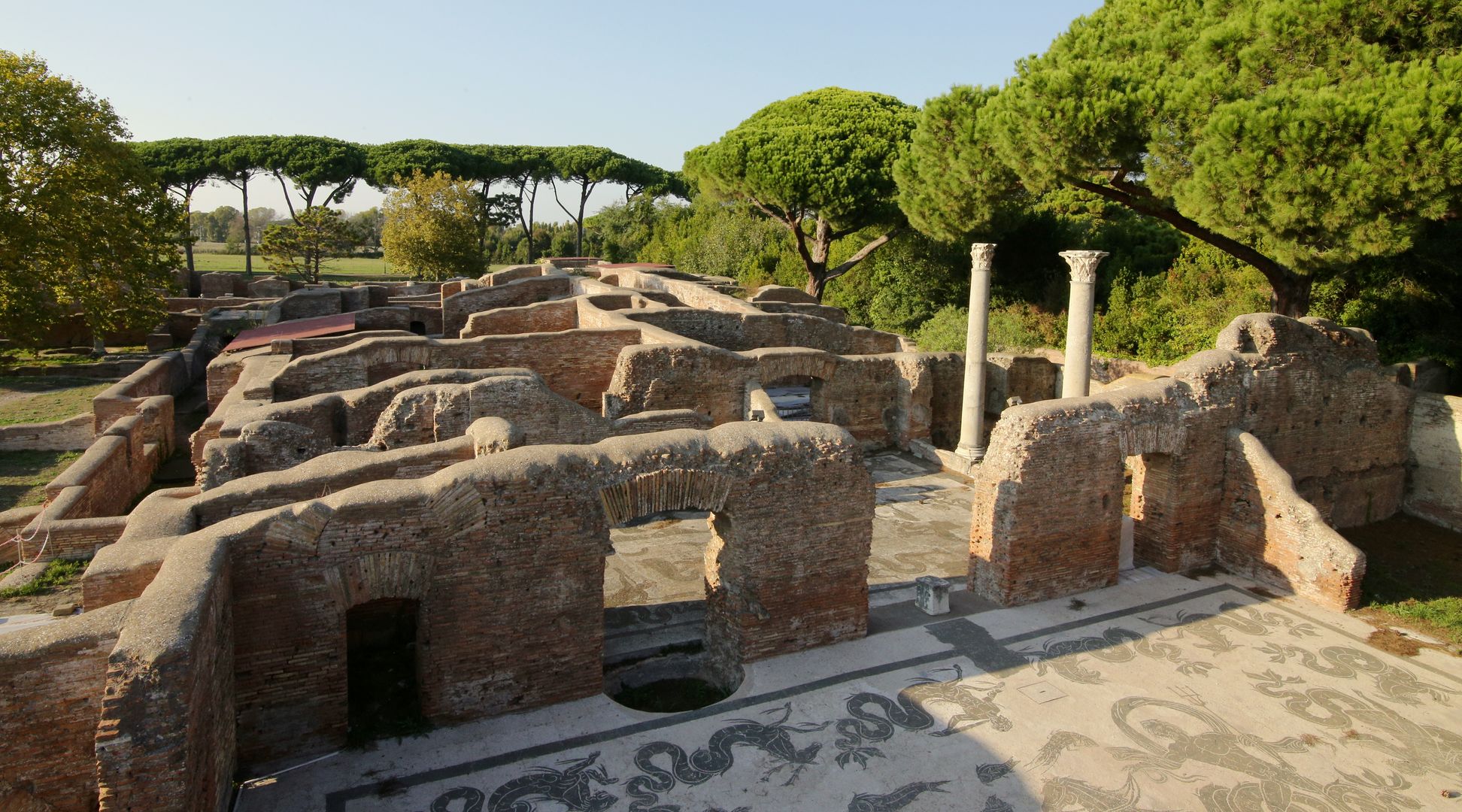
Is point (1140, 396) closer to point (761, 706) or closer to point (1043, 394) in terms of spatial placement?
point (761, 706)

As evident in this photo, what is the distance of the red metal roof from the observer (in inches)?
729

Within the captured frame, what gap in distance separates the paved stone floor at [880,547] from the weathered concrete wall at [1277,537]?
3.14m

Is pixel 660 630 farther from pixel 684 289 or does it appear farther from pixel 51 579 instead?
pixel 684 289

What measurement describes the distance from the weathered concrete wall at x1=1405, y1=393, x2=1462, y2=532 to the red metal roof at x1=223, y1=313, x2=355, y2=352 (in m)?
19.5

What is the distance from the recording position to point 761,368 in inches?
572

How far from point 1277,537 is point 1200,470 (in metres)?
1.07

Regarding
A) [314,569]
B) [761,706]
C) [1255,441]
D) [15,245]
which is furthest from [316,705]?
[15,245]

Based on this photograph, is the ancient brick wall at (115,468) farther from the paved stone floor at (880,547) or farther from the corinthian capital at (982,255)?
the corinthian capital at (982,255)

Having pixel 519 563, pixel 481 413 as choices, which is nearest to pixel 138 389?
pixel 481 413

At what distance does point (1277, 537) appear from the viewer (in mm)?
10258

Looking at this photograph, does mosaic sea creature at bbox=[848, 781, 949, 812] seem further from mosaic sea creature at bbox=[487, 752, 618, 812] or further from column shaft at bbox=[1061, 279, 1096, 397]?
column shaft at bbox=[1061, 279, 1096, 397]

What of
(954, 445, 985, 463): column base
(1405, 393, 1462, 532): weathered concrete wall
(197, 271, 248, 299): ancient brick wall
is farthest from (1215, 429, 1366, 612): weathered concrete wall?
(197, 271, 248, 299): ancient brick wall

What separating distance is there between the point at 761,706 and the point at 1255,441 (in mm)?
7083

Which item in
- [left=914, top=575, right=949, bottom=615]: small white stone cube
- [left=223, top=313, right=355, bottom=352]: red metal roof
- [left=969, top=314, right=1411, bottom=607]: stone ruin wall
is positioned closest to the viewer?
[left=914, top=575, right=949, bottom=615]: small white stone cube
